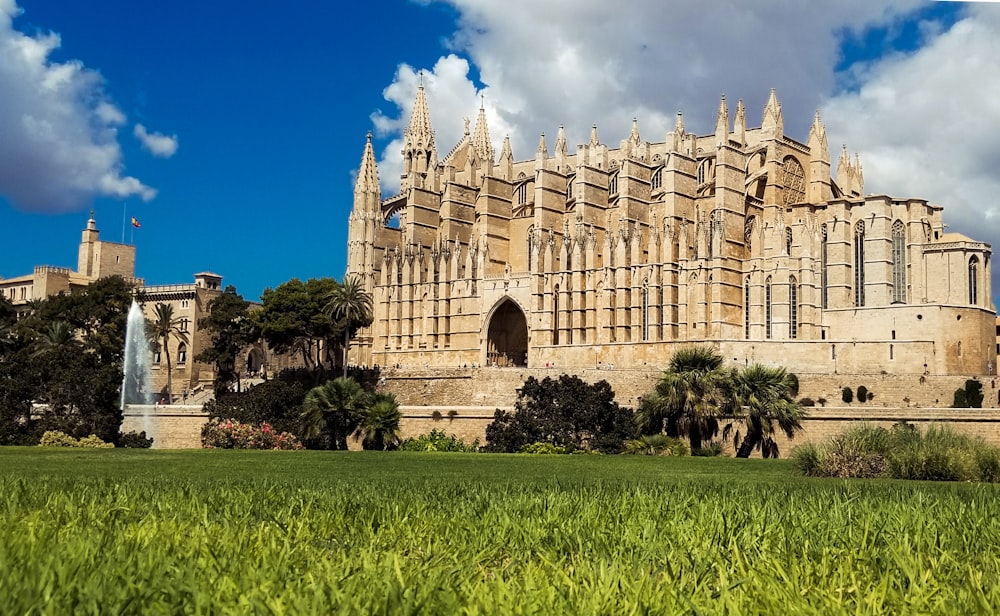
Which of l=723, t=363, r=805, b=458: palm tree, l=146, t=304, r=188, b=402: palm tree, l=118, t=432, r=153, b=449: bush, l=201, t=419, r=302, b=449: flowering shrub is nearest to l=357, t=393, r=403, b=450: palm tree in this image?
l=201, t=419, r=302, b=449: flowering shrub

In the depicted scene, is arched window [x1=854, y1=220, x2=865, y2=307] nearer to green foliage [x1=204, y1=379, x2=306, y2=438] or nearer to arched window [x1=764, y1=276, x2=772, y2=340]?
arched window [x1=764, y1=276, x2=772, y2=340]

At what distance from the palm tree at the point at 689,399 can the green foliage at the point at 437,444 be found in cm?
600

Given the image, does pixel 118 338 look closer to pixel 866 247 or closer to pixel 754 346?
pixel 754 346

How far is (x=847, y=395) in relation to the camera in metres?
40.7

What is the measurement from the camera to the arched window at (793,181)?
54.9m

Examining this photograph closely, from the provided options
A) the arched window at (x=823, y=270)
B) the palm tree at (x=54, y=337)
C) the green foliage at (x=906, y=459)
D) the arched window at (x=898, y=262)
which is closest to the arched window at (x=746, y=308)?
the arched window at (x=823, y=270)

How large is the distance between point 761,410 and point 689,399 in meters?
2.21

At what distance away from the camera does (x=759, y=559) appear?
715 centimetres

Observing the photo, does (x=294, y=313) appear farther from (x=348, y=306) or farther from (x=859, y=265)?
(x=859, y=265)

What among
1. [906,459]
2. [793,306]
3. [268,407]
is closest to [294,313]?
[268,407]

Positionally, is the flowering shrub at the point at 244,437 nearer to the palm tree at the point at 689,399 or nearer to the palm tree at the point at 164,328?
the palm tree at the point at 689,399

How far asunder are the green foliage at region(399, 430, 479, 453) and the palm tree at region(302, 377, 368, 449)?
1937 mm

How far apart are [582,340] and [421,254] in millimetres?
13051

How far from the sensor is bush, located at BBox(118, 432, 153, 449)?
3788cm
